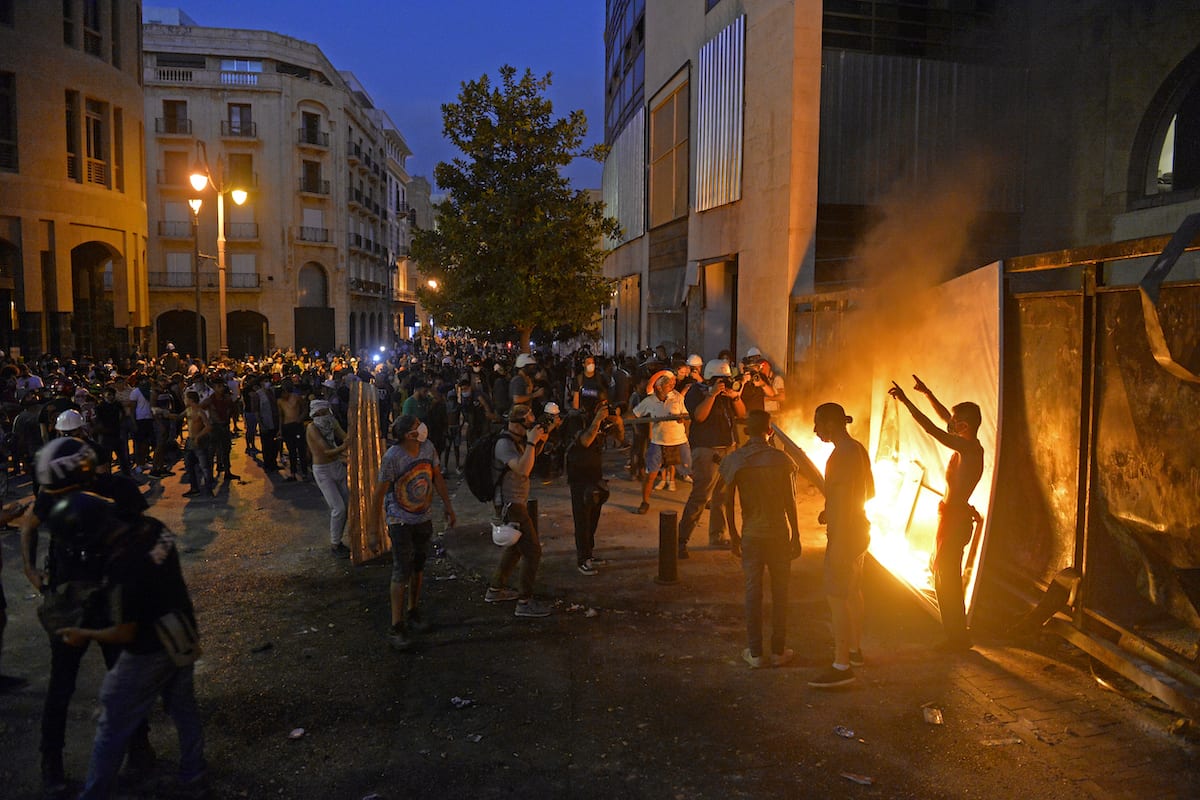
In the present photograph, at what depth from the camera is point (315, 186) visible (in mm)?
43594

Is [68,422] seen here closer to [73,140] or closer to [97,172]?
[73,140]

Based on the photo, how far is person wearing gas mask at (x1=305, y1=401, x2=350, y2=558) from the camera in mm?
8062

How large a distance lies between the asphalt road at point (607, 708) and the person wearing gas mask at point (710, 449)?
0.90 m

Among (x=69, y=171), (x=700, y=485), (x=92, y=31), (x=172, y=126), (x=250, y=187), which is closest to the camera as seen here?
(x=700, y=485)

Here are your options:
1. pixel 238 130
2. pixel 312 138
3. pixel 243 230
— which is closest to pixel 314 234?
pixel 243 230

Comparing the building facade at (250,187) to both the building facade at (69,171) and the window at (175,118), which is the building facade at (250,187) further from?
the building facade at (69,171)

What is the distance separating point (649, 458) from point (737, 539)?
2.32m

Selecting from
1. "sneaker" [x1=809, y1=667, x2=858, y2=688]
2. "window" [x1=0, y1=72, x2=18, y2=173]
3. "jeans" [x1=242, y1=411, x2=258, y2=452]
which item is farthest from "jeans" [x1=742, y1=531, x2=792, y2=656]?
"window" [x1=0, y1=72, x2=18, y2=173]

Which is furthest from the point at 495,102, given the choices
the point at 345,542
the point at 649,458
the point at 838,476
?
the point at 838,476

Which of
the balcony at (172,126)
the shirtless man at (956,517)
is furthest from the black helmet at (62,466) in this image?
the balcony at (172,126)

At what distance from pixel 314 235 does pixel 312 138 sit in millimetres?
5175

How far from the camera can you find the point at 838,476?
5.20 meters

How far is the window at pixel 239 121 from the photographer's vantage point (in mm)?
41344

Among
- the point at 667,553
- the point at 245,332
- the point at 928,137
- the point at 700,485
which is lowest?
the point at 667,553
